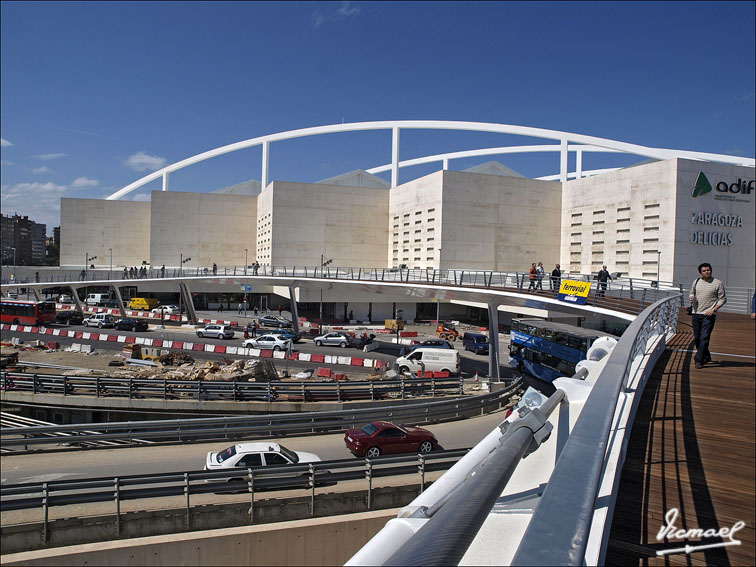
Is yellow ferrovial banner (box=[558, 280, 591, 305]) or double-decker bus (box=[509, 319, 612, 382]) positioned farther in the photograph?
double-decker bus (box=[509, 319, 612, 382])

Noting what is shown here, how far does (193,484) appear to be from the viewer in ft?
30.7

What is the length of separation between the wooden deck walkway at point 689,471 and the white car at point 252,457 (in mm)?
7571

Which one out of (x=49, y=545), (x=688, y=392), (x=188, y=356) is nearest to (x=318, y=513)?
(x=49, y=545)

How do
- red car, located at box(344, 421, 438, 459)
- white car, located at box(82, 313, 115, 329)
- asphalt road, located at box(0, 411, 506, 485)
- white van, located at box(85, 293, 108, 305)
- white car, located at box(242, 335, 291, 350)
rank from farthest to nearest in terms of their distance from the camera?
white van, located at box(85, 293, 108, 305), white car, located at box(82, 313, 115, 329), white car, located at box(242, 335, 291, 350), red car, located at box(344, 421, 438, 459), asphalt road, located at box(0, 411, 506, 485)

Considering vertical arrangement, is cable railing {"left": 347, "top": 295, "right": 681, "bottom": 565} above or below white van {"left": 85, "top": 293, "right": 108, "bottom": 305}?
above

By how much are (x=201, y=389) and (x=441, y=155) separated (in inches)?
2608

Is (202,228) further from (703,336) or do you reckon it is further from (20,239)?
(20,239)

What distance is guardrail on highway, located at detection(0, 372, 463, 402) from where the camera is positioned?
1777 centimetres

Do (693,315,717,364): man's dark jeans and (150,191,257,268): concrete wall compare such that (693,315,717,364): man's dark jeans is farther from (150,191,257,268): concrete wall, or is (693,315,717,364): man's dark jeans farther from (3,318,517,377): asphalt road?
(150,191,257,268): concrete wall

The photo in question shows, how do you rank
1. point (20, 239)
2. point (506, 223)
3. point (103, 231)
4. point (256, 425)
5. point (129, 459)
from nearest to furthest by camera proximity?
1. point (129, 459)
2. point (256, 425)
3. point (506, 223)
4. point (103, 231)
5. point (20, 239)

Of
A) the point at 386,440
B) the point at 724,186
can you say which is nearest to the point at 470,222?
the point at 724,186

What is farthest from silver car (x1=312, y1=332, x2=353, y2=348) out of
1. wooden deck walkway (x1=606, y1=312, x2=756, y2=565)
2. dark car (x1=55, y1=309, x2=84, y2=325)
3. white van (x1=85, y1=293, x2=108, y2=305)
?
white van (x1=85, y1=293, x2=108, y2=305)

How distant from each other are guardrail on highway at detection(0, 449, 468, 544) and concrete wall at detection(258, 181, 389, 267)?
47.5m

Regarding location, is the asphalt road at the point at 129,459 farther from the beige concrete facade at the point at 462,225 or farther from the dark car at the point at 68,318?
the dark car at the point at 68,318
